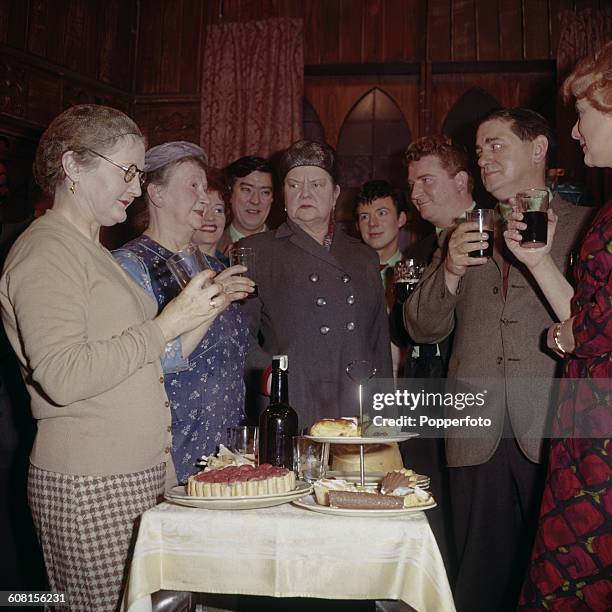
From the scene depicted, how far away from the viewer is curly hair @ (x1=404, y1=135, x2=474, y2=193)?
3.27 m

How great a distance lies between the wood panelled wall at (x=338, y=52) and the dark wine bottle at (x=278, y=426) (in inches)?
150

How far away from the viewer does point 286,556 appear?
1.39 meters

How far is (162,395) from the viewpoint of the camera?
1740 mm

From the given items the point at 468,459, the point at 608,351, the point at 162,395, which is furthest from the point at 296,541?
the point at 468,459

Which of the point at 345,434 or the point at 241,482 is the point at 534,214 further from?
the point at 241,482

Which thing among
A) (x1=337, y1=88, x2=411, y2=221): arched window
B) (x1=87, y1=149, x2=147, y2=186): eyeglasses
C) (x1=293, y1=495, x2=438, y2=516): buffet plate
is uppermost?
(x1=337, y1=88, x2=411, y2=221): arched window

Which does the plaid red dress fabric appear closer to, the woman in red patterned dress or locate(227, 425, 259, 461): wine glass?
the woman in red patterned dress

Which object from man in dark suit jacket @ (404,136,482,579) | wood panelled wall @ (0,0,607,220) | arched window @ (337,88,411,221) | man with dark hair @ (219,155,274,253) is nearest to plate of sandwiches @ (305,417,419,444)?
man in dark suit jacket @ (404,136,482,579)

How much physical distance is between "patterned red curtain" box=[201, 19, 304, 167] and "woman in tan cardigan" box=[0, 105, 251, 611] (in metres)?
3.65

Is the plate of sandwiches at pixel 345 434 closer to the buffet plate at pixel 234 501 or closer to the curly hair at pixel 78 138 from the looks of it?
the buffet plate at pixel 234 501

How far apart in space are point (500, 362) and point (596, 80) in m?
0.90

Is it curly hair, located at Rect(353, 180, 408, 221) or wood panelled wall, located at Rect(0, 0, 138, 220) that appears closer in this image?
curly hair, located at Rect(353, 180, 408, 221)

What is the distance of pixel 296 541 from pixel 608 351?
881mm

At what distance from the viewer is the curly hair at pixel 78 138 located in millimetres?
1687
